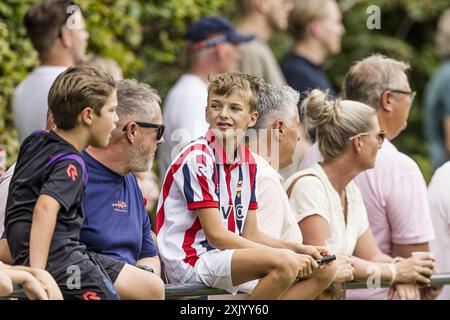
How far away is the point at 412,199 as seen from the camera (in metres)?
6.80

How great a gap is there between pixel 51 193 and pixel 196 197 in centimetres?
93

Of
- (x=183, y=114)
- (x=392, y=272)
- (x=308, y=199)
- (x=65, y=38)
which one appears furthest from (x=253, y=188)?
(x=183, y=114)

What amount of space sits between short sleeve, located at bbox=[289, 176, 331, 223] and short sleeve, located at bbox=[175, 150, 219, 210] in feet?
2.84

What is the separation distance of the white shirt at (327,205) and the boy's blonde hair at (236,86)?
752 millimetres

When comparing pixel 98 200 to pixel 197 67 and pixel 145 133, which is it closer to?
pixel 145 133

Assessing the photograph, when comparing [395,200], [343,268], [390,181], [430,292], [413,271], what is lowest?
[430,292]

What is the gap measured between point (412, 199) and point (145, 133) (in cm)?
191

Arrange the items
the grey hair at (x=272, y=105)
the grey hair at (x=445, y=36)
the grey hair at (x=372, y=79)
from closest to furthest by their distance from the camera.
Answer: the grey hair at (x=272, y=105)
the grey hair at (x=372, y=79)
the grey hair at (x=445, y=36)

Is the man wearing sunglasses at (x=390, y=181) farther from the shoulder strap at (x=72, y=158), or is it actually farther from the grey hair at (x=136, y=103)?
the shoulder strap at (x=72, y=158)

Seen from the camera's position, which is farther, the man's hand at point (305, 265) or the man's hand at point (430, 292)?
the man's hand at point (430, 292)

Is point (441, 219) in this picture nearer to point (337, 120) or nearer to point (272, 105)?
point (337, 120)

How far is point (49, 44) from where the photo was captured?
23.8 feet

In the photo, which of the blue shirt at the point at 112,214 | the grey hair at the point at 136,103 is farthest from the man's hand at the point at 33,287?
the grey hair at the point at 136,103

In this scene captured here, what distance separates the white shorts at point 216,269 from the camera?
18.0 ft
